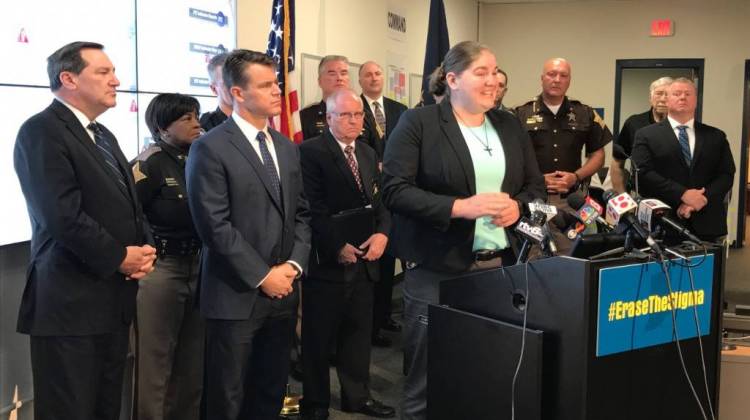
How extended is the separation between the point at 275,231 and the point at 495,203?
78 centimetres

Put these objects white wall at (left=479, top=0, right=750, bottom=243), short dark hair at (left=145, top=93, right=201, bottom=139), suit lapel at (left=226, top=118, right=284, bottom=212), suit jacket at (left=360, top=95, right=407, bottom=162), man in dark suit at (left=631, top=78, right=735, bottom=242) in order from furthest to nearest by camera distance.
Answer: white wall at (left=479, top=0, right=750, bottom=243) < suit jacket at (left=360, top=95, right=407, bottom=162) < man in dark suit at (left=631, top=78, right=735, bottom=242) < short dark hair at (left=145, top=93, right=201, bottom=139) < suit lapel at (left=226, top=118, right=284, bottom=212)

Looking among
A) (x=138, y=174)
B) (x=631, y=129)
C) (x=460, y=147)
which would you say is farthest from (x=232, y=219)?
(x=631, y=129)

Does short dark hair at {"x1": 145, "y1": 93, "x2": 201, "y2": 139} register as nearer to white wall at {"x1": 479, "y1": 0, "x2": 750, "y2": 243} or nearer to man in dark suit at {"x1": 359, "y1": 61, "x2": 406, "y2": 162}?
man in dark suit at {"x1": 359, "y1": 61, "x2": 406, "y2": 162}

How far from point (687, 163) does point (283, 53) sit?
96.2 inches

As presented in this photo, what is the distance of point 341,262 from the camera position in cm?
333

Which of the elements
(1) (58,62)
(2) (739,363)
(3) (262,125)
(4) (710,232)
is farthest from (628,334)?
(4) (710,232)

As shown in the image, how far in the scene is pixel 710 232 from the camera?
14.1 ft

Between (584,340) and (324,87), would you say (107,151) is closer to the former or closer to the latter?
(584,340)

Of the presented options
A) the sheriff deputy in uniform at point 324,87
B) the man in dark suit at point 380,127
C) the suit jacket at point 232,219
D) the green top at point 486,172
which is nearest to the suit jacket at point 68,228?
the suit jacket at point 232,219

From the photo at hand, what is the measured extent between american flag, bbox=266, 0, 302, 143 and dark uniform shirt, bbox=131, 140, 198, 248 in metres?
1.47

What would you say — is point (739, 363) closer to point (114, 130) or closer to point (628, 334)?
point (628, 334)

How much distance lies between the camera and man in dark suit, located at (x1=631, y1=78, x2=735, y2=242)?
424cm

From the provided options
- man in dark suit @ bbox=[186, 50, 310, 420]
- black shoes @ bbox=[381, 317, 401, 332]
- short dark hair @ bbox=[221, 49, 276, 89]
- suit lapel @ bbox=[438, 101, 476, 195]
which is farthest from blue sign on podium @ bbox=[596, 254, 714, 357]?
black shoes @ bbox=[381, 317, 401, 332]

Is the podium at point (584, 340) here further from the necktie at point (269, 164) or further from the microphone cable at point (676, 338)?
the necktie at point (269, 164)
